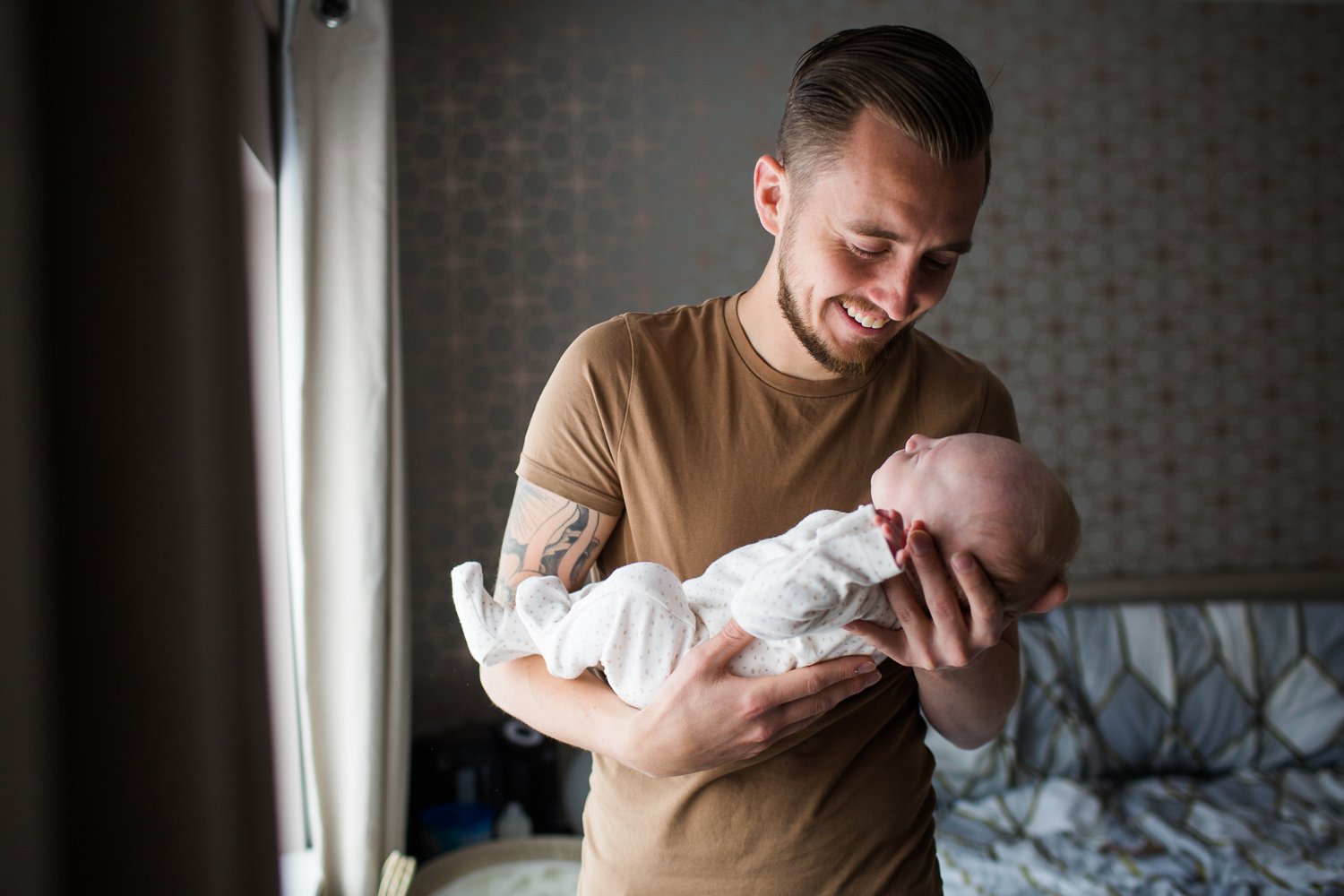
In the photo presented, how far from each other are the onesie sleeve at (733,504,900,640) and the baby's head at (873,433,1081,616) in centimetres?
8

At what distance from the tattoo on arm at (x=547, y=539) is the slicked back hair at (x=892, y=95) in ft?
1.13

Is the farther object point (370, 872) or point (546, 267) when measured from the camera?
point (546, 267)

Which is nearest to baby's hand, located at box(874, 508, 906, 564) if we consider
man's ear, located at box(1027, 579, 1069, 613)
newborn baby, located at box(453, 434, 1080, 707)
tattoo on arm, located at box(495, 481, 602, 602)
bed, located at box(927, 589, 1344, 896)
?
newborn baby, located at box(453, 434, 1080, 707)

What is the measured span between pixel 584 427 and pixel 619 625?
16 cm

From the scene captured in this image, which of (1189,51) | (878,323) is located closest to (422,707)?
(878,323)

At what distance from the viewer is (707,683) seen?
2.23ft

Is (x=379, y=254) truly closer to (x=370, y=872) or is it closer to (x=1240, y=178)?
(x=370, y=872)

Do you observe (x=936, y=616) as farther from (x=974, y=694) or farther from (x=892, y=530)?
(x=974, y=694)

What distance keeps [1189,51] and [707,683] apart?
233 centimetres

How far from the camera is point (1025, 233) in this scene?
2178 mm

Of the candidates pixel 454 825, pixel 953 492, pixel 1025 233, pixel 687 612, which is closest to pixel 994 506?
pixel 953 492

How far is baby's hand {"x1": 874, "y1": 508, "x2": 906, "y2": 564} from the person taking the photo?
25.8 inches

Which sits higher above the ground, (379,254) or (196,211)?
(379,254)

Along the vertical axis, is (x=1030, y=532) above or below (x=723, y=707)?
above
